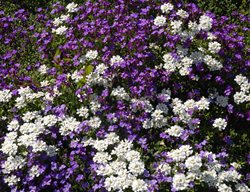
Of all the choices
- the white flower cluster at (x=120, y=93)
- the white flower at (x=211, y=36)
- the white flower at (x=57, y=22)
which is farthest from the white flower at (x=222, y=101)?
the white flower at (x=57, y=22)

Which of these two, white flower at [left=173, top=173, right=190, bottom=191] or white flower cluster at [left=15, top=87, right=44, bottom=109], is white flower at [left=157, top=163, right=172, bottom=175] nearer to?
white flower at [left=173, top=173, right=190, bottom=191]

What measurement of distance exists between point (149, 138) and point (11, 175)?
2.00 m

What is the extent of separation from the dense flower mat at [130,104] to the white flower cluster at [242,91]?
2cm

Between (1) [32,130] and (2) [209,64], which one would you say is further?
(2) [209,64]

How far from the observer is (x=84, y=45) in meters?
7.72

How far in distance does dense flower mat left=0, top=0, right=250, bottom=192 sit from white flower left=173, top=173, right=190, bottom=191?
1 centimetres

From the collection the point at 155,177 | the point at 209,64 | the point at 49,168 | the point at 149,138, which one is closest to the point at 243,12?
the point at 209,64

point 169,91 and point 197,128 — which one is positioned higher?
point 169,91

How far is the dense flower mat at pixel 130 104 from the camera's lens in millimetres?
6434

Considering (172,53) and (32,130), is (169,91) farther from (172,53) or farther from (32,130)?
(32,130)

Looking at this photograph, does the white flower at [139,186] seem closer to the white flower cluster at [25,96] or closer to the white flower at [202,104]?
the white flower at [202,104]

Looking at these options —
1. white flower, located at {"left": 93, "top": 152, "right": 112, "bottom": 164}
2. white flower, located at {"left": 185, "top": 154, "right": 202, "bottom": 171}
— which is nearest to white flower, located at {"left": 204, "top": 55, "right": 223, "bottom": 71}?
white flower, located at {"left": 185, "top": 154, "right": 202, "bottom": 171}

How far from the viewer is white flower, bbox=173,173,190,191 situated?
606cm

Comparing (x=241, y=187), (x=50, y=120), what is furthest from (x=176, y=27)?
(x=241, y=187)
